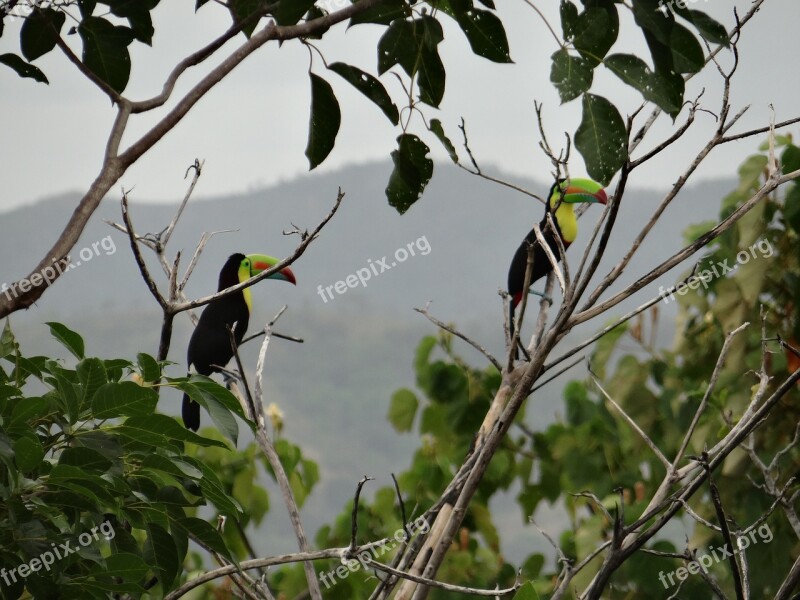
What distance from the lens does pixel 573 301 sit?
1.26 metres

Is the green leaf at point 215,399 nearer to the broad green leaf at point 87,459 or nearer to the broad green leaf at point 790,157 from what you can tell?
the broad green leaf at point 87,459

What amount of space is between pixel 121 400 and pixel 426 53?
0.59 m

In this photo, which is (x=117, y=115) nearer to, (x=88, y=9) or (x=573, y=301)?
(x=88, y=9)

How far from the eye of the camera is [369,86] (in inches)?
51.3

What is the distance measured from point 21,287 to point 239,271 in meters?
2.85

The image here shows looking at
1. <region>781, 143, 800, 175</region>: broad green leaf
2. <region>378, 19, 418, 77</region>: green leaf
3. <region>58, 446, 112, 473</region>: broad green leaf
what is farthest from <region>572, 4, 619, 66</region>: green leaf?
<region>781, 143, 800, 175</region>: broad green leaf

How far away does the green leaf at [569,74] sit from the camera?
3.48 ft

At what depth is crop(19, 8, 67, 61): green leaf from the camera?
1317 mm

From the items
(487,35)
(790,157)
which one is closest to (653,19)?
(487,35)

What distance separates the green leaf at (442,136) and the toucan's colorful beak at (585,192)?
2791 millimetres

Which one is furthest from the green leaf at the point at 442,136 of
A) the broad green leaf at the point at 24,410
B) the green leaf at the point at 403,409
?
the green leaf at the point at 403,409

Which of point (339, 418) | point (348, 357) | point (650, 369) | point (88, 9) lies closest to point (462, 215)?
point (348, 357)

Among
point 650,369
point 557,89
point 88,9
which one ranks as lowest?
point 650,369

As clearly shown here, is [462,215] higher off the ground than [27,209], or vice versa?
[27,209]
